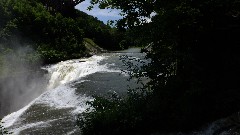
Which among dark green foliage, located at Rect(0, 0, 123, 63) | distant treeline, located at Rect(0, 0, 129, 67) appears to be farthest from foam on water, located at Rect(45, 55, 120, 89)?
dark green foliage, located at Rect(0, 0, 123, 63)

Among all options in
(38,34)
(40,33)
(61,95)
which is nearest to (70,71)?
(61,95)

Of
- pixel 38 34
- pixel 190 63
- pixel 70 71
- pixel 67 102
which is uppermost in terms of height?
pixel 38 34

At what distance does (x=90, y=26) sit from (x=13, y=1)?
10.9 meters

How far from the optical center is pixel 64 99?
14.9 m

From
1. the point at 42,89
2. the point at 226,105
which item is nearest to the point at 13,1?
the point at 42,89

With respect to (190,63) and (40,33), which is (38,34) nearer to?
(40,33)

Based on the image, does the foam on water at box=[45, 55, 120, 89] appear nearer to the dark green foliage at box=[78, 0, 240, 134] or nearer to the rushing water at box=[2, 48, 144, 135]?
the rushing water at box=[2, 48, 144, 135]

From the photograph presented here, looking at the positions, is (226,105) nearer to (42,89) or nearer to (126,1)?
(126,1)

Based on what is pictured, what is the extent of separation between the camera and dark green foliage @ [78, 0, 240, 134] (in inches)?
293

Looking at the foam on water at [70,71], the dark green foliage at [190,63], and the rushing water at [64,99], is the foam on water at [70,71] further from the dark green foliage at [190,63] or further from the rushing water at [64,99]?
the dark green foliage at [190,63]

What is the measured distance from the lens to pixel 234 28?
784 cm

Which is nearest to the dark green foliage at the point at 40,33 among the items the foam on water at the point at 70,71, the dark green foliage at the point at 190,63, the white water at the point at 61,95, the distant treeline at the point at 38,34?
the distant treeline at the point at 38,34

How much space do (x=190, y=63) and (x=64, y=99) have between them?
27.9 feet

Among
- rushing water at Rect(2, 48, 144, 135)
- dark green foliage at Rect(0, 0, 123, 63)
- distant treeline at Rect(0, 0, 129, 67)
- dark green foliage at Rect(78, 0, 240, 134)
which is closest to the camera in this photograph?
dark green foliage at Rect(78, 0, 240, 134)
